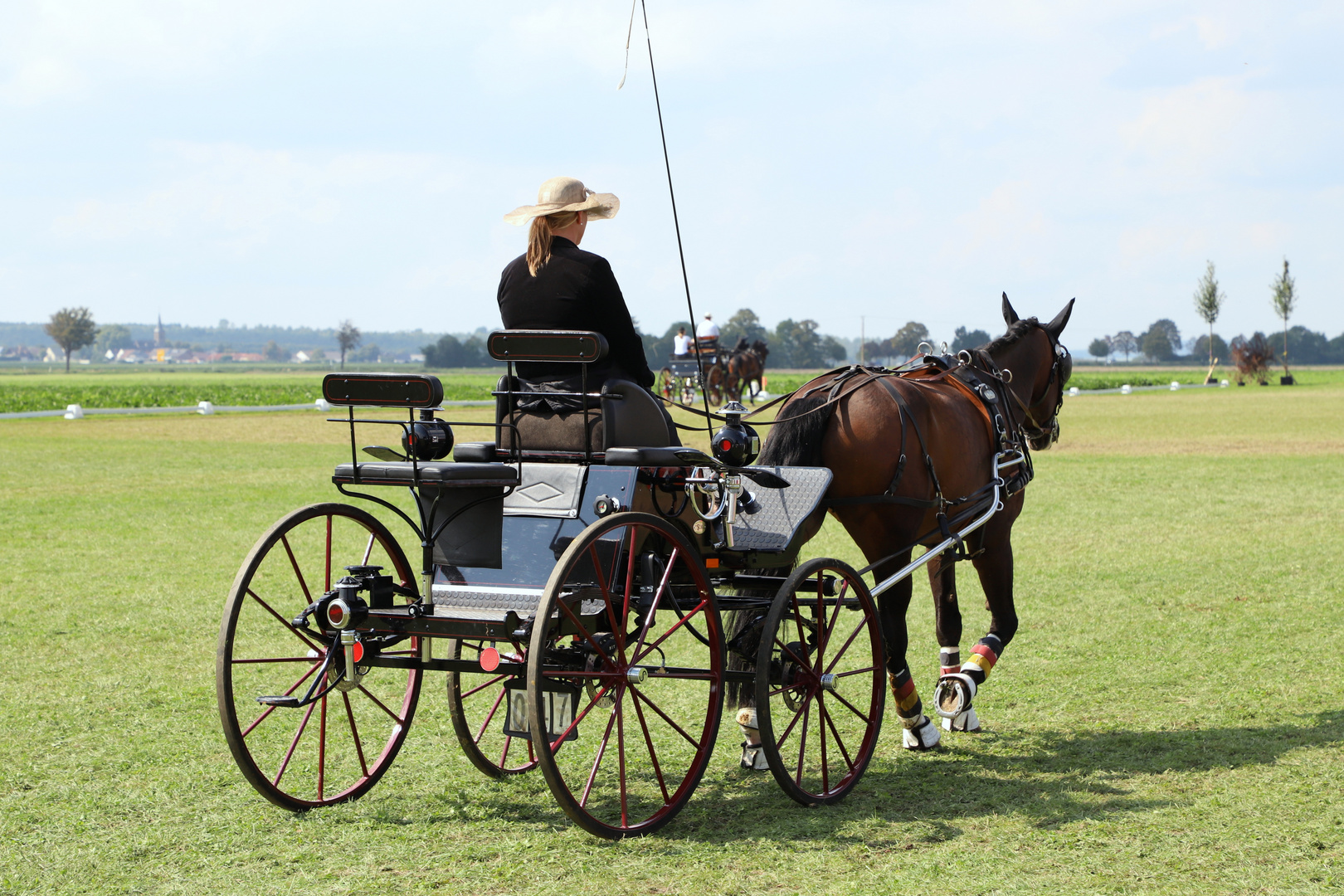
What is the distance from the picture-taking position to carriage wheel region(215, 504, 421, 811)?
4.16m

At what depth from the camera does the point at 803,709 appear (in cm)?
466

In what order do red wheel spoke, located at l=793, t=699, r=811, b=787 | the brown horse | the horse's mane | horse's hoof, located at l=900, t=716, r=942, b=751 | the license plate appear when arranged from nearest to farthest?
the license plate < red wheel spoke, located at l=793, t=699, r=811, b=787 < the brown horse < horse's hoof, located at l=900, t=716, r=942, b=751 < the horse's mane

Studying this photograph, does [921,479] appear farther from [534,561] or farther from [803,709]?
[534,561]

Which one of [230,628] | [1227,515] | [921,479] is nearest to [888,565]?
[921,479]

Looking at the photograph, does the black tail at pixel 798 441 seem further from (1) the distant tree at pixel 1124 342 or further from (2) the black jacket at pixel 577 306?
(1) the distant tree at pixel 1124 342

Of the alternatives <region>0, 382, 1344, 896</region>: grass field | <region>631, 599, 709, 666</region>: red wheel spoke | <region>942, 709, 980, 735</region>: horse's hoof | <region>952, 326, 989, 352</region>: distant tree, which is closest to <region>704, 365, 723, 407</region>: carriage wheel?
<region>952, 326, 989, 352</region>: distant tree

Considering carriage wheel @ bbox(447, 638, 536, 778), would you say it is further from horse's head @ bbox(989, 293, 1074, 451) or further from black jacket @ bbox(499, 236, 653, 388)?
horse's head @ bbox(989, 293, 1074, 451)

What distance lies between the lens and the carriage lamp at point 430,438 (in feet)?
14.8

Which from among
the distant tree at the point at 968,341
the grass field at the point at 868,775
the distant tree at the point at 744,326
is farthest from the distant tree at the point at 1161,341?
the grass field at the point at 868,775

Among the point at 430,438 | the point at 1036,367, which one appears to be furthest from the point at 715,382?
the point at 430,438

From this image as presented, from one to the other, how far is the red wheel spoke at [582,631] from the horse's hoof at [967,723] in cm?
214

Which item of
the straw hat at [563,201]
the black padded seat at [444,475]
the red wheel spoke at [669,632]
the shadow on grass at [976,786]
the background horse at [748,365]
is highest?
the straw hat at [563,201]

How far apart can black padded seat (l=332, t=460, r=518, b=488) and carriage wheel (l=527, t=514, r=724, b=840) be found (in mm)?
393

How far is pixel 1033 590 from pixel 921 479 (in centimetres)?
402
